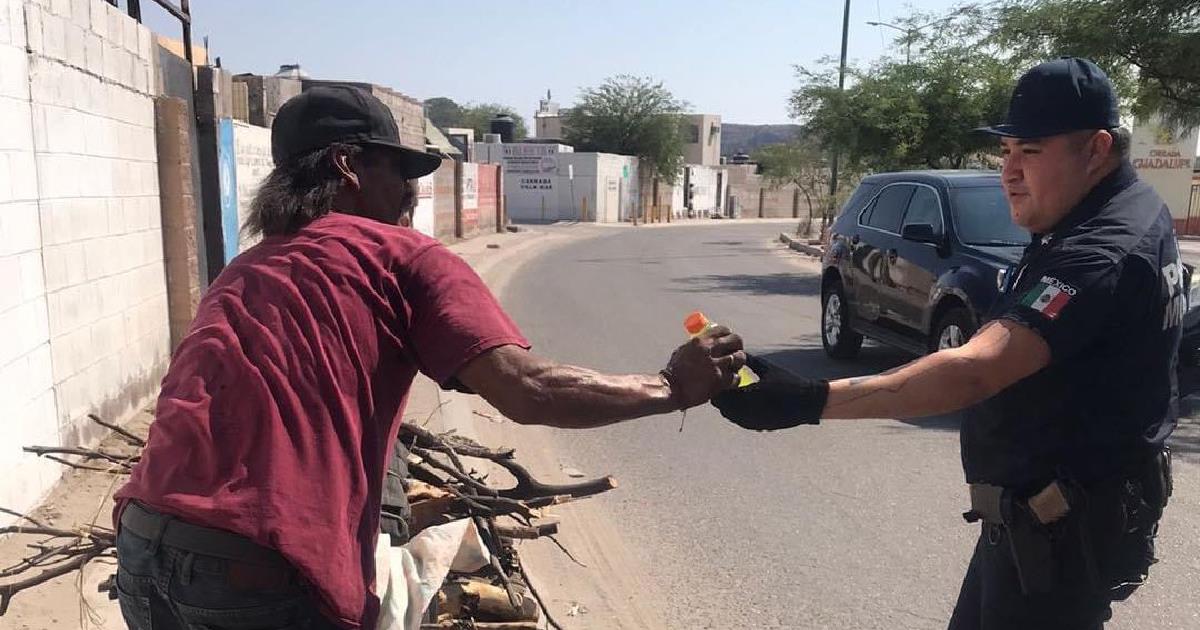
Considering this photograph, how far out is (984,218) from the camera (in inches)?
317

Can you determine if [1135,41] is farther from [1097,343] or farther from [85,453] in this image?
[85,453]

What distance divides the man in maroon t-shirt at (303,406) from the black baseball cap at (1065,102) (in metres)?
1.17

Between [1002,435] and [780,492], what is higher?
[1002,435]

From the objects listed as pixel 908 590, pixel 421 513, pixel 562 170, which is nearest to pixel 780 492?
pixel 908 590

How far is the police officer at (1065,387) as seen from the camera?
2137 mm

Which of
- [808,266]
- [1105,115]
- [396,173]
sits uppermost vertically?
[1105,115]

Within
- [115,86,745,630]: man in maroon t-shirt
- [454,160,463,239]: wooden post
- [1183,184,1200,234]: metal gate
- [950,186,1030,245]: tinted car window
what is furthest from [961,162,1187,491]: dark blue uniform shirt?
[1183,184,1200,234]: metal gate

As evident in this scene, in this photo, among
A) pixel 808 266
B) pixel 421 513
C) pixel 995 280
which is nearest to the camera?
pixel 421 513

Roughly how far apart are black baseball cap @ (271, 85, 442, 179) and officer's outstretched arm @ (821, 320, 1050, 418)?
119cm

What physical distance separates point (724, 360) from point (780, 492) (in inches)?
145

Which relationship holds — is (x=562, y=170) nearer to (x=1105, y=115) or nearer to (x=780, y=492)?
(x=780, y=492)

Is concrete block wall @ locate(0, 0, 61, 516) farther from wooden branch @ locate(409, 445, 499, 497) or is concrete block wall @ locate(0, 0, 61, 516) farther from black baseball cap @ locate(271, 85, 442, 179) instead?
black baseball cap @ locate(271, 85, 442, 179)

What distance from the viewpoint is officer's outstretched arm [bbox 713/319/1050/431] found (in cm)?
215

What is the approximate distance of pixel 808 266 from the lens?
75.2 feet
